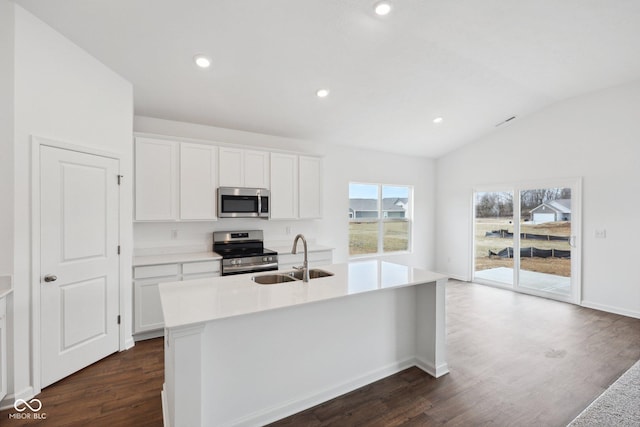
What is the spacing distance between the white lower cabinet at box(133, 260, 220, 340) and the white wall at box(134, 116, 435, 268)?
64cm

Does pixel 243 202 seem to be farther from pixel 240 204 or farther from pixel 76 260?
pixel 76 260

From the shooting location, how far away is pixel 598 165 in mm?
4445

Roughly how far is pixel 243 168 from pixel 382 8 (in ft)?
8.34

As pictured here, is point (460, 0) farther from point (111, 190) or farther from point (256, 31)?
point (111, 190)

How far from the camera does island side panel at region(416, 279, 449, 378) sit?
2666 mm

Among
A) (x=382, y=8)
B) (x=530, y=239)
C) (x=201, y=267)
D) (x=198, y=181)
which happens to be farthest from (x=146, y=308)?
(x=530, y=239)

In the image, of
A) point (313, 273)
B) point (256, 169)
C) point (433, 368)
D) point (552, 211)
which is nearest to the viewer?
point (433, 368)

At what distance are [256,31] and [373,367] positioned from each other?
10.4ft

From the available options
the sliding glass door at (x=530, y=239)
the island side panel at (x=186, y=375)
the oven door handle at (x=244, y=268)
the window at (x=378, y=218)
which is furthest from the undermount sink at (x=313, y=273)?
the sliding glass door at (x=530, y=239)

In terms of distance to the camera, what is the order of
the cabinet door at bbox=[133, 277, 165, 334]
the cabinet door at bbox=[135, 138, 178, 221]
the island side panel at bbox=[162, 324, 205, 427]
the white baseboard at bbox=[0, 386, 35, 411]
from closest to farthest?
the island side panel at bbox=[162, 324, 205, 427] < the white baseboard at bbox=[0, 386, 35, 411] < the cabinet door at bbox=[133, 277, 165, 334] < the cabinet door at bbox=[135, 138, 178, 221]

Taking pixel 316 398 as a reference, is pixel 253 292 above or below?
above

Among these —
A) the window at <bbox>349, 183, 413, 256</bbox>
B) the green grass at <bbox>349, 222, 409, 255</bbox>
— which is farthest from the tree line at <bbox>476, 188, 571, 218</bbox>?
the green grass at <bbox>349, 222, 409, 255</bbox>

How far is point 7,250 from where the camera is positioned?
2240 millimetres

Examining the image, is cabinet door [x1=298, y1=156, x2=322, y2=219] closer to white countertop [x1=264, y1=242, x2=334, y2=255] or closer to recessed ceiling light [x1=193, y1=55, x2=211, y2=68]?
white countertop [x1=264, y1=242, x2=334, y2=255]
